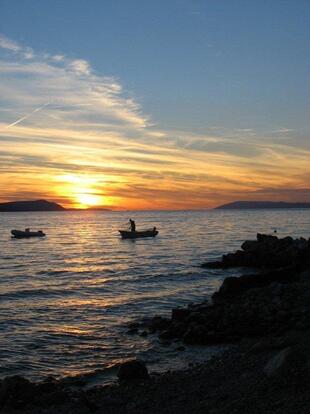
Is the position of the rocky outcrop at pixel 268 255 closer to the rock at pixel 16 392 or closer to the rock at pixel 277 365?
the rock at pixel 277 365

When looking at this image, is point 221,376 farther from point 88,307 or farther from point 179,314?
point 88,307

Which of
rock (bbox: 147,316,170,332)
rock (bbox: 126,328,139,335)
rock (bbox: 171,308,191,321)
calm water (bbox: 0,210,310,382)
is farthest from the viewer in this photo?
rock (bbox: 171,308,191,321)

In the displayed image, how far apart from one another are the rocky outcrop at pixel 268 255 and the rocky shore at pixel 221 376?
17.1 m

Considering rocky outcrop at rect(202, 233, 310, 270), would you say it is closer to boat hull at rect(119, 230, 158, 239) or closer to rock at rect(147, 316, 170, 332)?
rock at rect(147, 316, 170, 332)

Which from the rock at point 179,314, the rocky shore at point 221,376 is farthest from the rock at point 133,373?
the rock at point 179,314

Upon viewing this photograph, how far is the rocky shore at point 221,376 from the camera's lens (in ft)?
33.7

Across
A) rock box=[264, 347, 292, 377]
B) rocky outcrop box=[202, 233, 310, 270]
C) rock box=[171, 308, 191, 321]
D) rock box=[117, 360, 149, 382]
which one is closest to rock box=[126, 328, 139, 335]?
rock box=[171, 308, 191, 321]

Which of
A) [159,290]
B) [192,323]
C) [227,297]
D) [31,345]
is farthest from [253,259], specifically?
[31,345]

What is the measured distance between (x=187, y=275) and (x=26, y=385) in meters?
25.9

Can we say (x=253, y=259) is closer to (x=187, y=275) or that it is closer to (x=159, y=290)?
(x=187, y=275)

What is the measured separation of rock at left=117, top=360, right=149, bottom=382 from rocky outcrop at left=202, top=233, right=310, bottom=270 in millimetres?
25661

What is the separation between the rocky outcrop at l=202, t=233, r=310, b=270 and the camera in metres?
39.6

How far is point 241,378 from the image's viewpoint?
11.9m

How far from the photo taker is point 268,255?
138 feet
